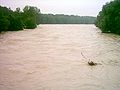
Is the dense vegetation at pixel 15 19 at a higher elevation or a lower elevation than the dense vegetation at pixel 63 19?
higher

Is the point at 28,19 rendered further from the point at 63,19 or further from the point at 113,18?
the point at 63,19

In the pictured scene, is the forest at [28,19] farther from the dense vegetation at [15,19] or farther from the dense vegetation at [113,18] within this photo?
the dense vegetation at [113,18]

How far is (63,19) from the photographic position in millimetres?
170125

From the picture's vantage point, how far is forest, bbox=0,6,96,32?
67850mm

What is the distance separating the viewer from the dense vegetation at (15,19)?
209ft

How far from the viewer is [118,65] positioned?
72.8 feet

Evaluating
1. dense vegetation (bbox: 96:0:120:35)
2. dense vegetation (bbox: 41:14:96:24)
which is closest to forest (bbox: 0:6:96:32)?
dense vegetation (bbox: 41:14:96:24)

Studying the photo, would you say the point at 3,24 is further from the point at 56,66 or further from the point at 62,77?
the point at 62,77

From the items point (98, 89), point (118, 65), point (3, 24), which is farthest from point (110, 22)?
point (98, 89)

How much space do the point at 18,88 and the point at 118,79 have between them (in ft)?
21.9

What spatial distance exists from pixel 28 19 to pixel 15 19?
44.2ft

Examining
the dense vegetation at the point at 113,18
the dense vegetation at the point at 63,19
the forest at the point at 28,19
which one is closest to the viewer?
the dense vegetation at the point at 113,18

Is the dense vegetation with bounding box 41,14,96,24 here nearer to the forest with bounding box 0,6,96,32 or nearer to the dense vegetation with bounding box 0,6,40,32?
the forest with bounding box 0,6,96,32

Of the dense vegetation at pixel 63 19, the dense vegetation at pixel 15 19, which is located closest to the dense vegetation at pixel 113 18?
the dense vegetation at pixel 15 19
